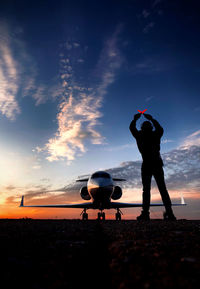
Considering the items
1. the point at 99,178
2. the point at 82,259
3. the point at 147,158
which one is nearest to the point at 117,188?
the point at 99,178

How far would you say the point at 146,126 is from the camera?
29.2 feet

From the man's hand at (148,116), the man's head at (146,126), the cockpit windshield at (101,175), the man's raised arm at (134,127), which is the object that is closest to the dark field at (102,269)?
the man's raised arm at (134,127)

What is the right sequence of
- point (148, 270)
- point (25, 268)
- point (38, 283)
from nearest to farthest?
point (38, 283)
point (148, 270)
point (25, 268)

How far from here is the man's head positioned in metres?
8.87

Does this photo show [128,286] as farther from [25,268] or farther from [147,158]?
[147,158]

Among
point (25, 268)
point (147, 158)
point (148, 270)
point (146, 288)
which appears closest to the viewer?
point (146, 288)

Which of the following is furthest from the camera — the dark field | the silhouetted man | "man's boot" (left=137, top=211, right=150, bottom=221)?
the silhouetted man

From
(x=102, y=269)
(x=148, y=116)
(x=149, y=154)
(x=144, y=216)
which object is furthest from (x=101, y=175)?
(x=102, y=269)

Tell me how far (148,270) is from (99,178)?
46.3 feet

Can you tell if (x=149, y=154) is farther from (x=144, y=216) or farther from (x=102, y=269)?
(x=102, y=269)

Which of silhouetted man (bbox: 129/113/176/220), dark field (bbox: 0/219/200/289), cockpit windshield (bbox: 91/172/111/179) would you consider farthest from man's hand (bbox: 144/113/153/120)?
cockpit windshield (bbox: 91/172/111/179)

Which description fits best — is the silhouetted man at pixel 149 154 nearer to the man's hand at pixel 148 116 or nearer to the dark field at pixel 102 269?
the man's hand at pixel 148 116

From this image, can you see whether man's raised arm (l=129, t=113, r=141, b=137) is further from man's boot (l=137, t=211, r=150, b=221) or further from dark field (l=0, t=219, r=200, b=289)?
dark field (l=0, t=219, r=200, b=289)

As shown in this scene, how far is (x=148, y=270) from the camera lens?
132cm
